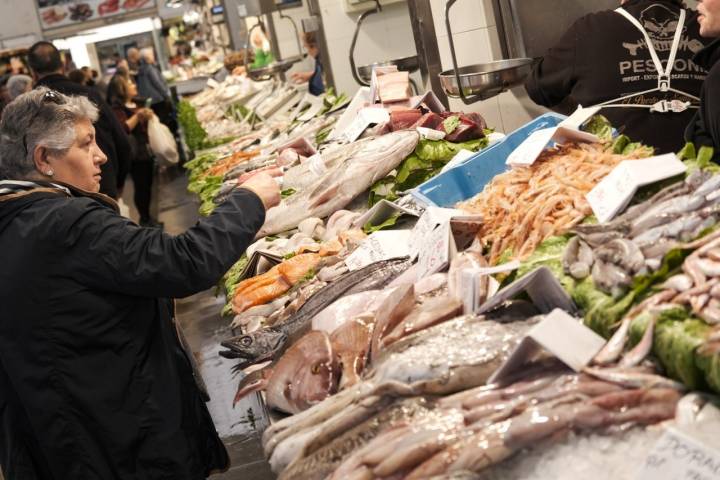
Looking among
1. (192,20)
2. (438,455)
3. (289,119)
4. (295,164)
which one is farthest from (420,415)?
(192,20)

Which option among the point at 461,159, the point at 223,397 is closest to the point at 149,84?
the point at 223,397

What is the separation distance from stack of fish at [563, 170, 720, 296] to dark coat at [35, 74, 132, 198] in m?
5.73

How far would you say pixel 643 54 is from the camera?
4582mm

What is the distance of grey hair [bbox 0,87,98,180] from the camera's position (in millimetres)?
3211

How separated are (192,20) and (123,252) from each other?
27391 millimetres

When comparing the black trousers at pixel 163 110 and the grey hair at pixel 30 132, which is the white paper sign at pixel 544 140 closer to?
the grey hair at pixel 30 132

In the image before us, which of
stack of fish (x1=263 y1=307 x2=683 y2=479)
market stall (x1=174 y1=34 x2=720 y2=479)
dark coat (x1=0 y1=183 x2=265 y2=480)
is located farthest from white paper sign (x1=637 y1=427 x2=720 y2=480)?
dark coat (x1=0 y1=183 x2=265 y2=480)

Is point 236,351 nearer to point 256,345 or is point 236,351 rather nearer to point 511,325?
point 256,345

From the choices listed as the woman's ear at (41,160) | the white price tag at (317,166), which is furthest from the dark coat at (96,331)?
the white price tag at (317,166)

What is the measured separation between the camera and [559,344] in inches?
80.7

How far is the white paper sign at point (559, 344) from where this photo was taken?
2.03 metres

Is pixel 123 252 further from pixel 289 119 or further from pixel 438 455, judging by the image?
pixel 289 119

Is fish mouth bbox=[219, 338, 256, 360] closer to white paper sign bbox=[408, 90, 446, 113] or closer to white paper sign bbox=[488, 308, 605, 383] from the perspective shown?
white paper sign bbox=[488, 308, 605, 383]

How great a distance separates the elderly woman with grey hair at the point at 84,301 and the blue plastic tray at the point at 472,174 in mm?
839
